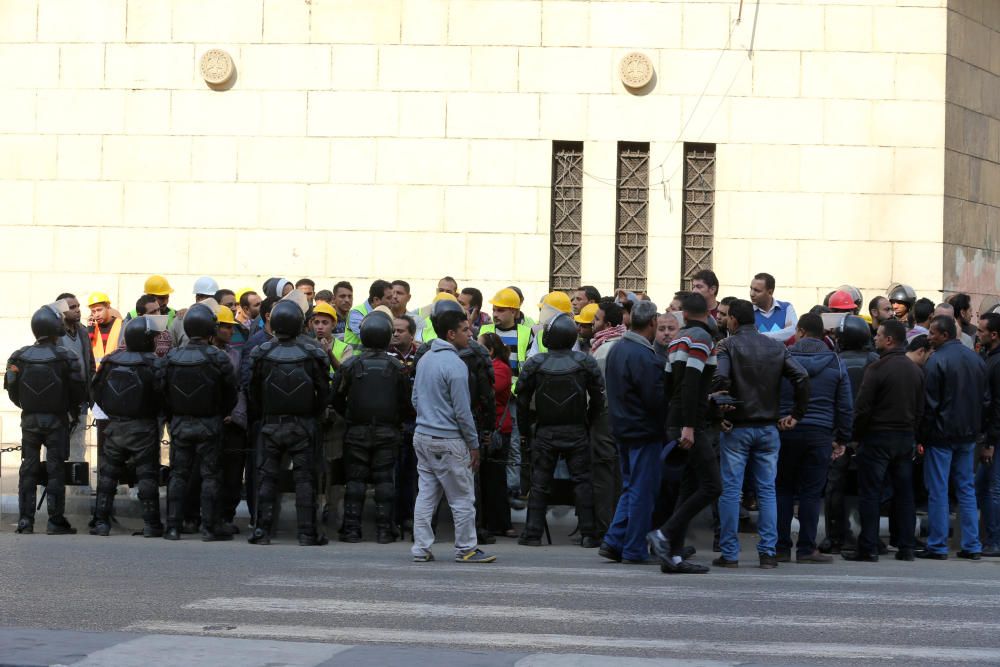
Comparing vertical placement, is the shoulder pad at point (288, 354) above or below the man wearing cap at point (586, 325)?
below

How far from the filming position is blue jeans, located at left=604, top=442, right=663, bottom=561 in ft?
37.2

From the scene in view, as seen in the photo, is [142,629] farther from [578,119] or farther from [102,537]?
[578,119]

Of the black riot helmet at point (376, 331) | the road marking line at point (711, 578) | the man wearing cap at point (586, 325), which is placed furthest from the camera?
the man wearing cap at point (586, 325)

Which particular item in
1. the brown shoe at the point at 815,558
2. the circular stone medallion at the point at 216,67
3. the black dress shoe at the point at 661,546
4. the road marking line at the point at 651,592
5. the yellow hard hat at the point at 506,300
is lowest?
the brown shoe at the point at 815,558

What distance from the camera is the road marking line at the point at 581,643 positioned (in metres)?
7.80

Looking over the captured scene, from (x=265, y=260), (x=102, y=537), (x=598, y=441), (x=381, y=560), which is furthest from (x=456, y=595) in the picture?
(x=265, y=260)

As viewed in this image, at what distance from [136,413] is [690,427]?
4.96 m

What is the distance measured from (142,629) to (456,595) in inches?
84.7

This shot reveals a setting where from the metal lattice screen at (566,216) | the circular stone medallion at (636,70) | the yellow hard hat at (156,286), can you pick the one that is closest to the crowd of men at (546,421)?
the yellow hard hat at (156,286)

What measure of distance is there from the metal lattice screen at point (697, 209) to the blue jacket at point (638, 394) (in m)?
7.70

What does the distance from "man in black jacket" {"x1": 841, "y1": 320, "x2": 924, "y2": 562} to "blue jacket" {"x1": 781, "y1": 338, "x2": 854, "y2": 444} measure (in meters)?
0.26

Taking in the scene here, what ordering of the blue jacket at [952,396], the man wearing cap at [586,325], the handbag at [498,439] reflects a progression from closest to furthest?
the blue jacket at [952,396] → the handbag at [498,439] → the man wearing cap at [586,325]

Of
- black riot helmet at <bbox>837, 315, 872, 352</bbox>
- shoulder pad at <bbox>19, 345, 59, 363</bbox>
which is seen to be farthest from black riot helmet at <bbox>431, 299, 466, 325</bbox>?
shoulder pad at <bbox>19, 345, 59, 363</bbox>

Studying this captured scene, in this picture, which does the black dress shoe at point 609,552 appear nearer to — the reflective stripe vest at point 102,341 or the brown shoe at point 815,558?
the brown shoe at point 815,558
